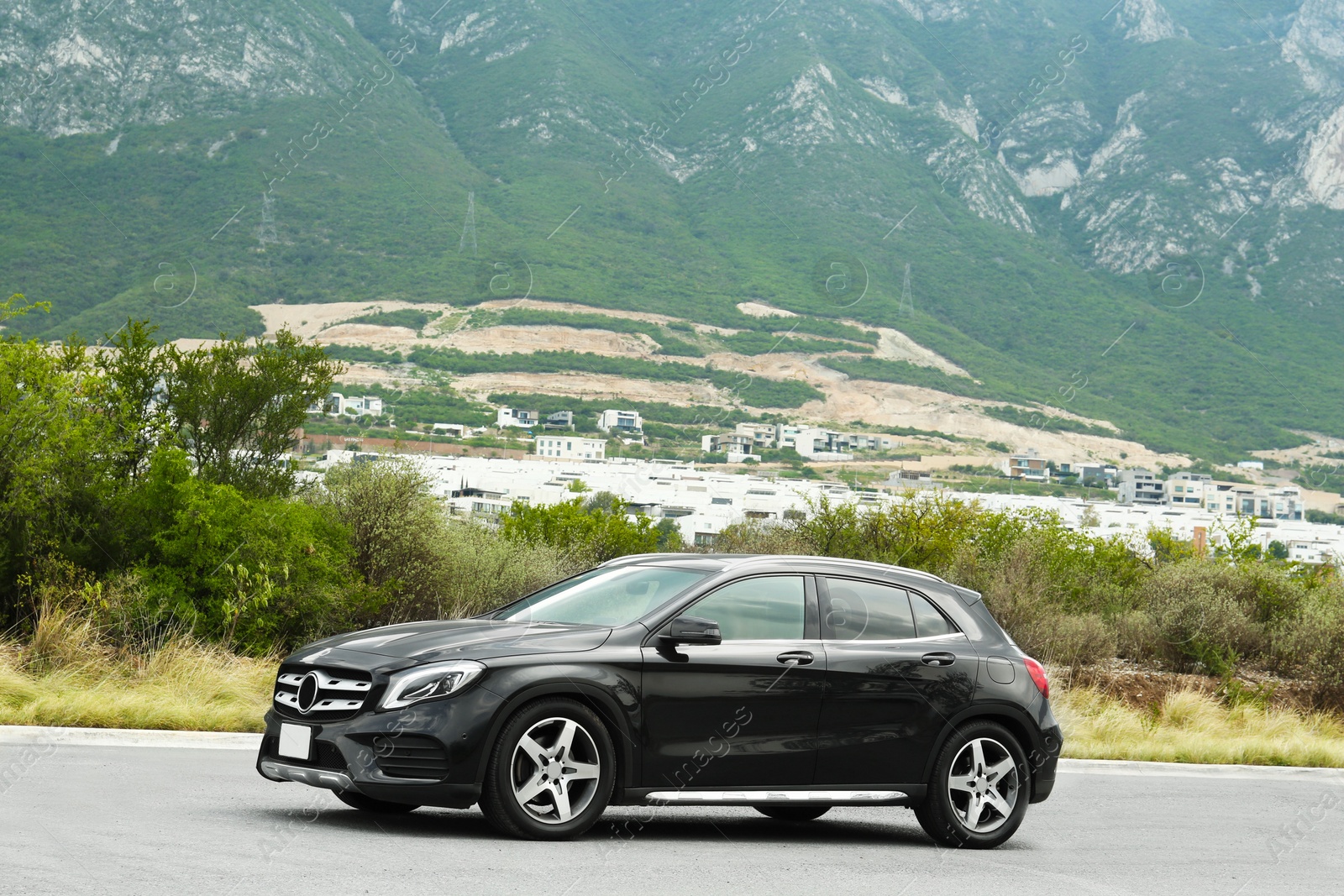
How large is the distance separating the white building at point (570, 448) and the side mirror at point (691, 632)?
284 feet

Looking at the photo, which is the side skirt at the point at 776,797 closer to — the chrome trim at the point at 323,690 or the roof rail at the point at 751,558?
the roof rail at the point at 751,558

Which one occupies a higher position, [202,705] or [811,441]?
[811,441]

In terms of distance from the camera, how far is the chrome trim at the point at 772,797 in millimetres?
6941

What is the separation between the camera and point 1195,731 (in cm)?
1552

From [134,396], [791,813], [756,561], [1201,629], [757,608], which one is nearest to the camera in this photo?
[757,608]

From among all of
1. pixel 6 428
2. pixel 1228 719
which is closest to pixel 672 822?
pixel 6 428

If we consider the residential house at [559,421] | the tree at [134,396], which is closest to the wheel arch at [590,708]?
the tree at [134,396]

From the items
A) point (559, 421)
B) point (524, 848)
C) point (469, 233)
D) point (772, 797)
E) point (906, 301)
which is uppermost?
point (469, 233)

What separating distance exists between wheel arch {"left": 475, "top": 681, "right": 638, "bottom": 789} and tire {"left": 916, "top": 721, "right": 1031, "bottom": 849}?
6.41ft

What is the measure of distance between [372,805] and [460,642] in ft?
4.65

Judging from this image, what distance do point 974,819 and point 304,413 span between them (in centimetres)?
1089

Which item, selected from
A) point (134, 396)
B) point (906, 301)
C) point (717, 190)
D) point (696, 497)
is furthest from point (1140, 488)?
point (134, 396)

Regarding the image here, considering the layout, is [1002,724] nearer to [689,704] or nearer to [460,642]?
[689,704]

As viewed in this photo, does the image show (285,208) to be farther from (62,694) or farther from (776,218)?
(62,694)
